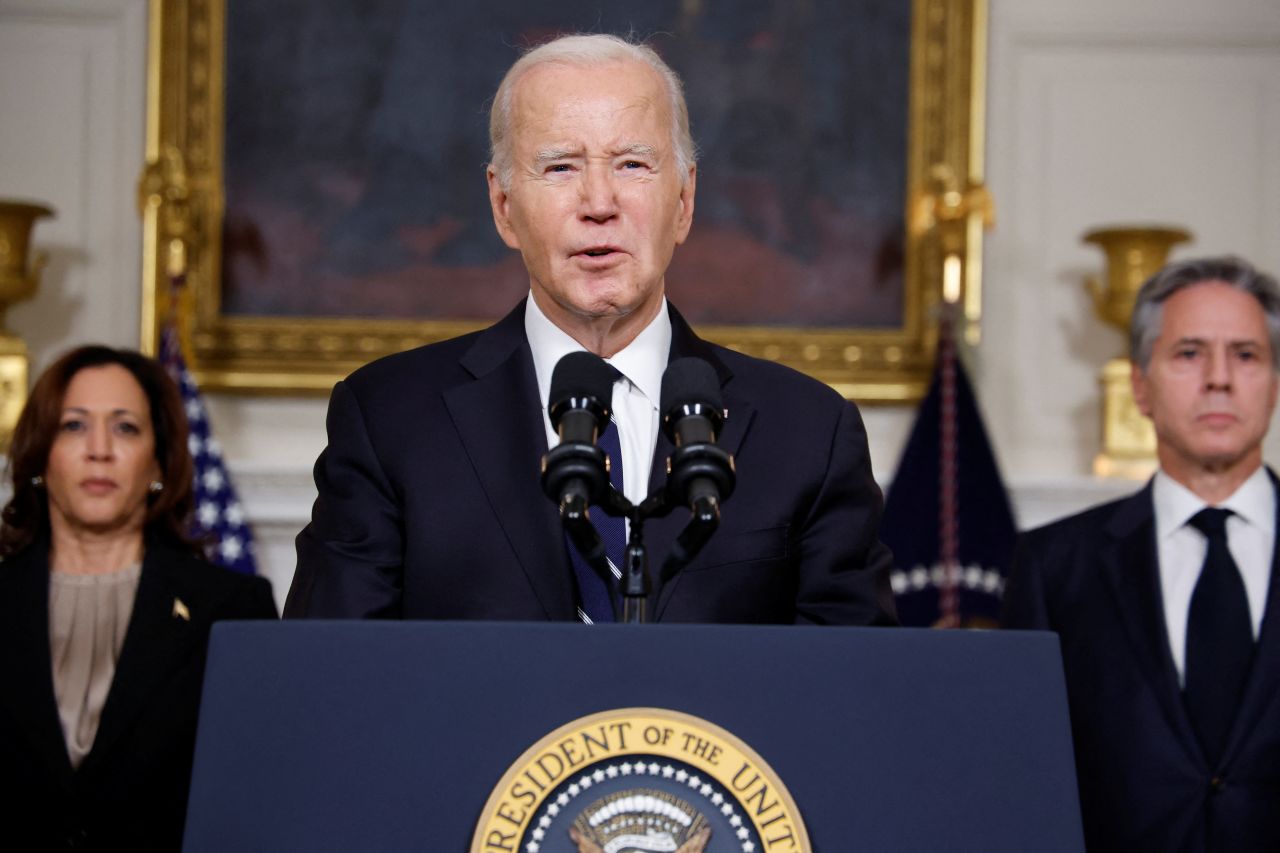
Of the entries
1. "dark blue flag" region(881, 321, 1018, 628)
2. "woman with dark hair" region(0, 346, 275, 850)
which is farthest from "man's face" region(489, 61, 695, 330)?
"dark blue flag" region(881, 321, 1018, 628)

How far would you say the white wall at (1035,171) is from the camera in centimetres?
557

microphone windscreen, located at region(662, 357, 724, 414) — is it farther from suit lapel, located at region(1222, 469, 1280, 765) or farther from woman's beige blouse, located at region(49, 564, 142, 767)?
woman's beige blouse, located at region(49, 564, 142, 767)

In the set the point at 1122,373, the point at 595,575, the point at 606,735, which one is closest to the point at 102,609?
the point at 595,575

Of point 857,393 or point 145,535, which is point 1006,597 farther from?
point 857,393

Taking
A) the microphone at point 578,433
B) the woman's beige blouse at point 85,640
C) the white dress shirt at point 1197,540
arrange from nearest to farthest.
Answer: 1. the microphone at point 578,433
2. the white dress shirt at point 1197,540
3. the woman's beige blouse at point 85,640

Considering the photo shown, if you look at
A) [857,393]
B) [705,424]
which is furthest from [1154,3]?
[705,424]

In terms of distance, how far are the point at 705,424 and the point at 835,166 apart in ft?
14.2

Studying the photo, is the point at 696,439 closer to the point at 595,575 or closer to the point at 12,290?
the point at 595,575

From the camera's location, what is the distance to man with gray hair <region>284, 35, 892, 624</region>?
1911mm

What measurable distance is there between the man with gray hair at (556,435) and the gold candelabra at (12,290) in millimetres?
3415

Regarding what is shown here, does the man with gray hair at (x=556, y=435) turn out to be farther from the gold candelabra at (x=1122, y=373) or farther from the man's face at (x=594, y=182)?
the gold candelabra at (x=1122, y=373)

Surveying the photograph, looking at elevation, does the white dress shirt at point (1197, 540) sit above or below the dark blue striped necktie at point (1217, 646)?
above

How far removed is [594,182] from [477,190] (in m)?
3.67

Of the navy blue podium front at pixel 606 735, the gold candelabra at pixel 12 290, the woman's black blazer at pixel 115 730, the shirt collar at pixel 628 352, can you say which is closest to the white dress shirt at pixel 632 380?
the shirt collar at pixel 628 352
